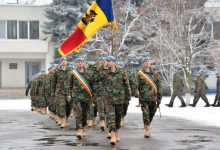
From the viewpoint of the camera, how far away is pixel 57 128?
16531 millimetres

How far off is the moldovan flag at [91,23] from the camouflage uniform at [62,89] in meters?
1.03

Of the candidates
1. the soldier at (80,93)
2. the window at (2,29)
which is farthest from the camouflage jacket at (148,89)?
the window at (2,29)

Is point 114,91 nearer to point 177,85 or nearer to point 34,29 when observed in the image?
point 177,85

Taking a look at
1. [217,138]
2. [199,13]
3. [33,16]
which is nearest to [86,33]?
[217,138]

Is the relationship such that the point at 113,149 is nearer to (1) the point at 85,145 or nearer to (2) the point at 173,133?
(1) the point at 85,145

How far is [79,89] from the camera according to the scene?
13.4 meters

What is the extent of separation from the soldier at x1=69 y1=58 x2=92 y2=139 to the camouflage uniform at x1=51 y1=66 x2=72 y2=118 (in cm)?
273

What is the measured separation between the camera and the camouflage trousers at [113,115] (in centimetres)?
1227

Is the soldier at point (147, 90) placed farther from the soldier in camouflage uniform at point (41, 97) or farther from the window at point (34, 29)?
the window at point (34, 29)

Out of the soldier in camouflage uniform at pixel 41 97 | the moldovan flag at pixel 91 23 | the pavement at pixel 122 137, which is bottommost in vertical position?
the pavement at pixel 122 137

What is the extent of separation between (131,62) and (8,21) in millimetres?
12414

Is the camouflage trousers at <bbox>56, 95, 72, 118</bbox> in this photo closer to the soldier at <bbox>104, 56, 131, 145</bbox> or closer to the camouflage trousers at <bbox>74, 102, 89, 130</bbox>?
the camouflage trousers at <bbox>74, 102, 89, 130</bbox>

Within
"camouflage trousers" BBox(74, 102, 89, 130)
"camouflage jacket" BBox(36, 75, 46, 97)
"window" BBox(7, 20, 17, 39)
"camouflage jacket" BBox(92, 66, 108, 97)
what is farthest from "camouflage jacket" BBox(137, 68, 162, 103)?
"window" BBox(7, 20, 17, 39)

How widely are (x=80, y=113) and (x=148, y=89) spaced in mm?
1668
